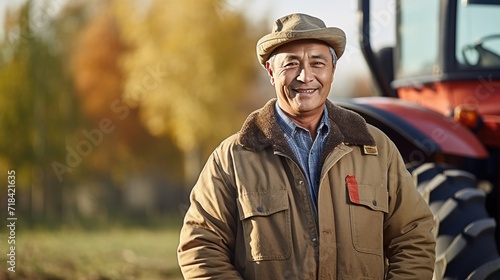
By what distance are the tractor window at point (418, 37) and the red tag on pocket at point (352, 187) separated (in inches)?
78.3

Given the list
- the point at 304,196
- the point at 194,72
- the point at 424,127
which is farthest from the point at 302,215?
the point at 194,72

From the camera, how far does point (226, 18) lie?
15.6 metres

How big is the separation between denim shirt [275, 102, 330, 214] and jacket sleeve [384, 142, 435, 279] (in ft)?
0.80

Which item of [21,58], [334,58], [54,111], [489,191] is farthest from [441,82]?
[54,111]

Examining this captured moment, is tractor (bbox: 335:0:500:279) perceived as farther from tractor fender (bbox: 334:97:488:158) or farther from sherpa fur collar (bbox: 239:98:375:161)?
sherpa fur collar (bbox: 239:98:375:161)

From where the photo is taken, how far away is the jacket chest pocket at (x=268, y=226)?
9.26 feet

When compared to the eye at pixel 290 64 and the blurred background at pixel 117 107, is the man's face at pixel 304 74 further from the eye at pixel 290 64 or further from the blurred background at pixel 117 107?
the blurred background at pixel 117 107

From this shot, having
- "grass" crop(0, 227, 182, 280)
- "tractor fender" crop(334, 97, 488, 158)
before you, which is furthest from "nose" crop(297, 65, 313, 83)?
"grass" crop(0, 227, 182, 280)

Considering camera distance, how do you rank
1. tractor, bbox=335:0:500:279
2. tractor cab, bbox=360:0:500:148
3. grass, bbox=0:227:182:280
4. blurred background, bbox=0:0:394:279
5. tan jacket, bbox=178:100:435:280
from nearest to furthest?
1. tan jacket, bbox=178:100:435:280
2. tractor, bbox=335:0:500:279
3. tractor cab, bbox=360:0:500:148
4. grass, bbox=0:227:182:280
5. blurred background, bbox=0:0:394:279

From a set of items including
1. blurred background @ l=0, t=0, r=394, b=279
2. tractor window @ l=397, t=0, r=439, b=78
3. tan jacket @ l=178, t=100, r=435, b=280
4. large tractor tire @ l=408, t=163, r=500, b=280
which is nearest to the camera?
tan jacket @ l=178, t=100, r=435, b=280

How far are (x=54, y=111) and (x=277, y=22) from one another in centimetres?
1241

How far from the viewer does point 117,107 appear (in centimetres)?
1738

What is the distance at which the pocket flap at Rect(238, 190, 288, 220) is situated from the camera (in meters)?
2.83

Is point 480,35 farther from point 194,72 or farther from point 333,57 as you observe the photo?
point 194,72
